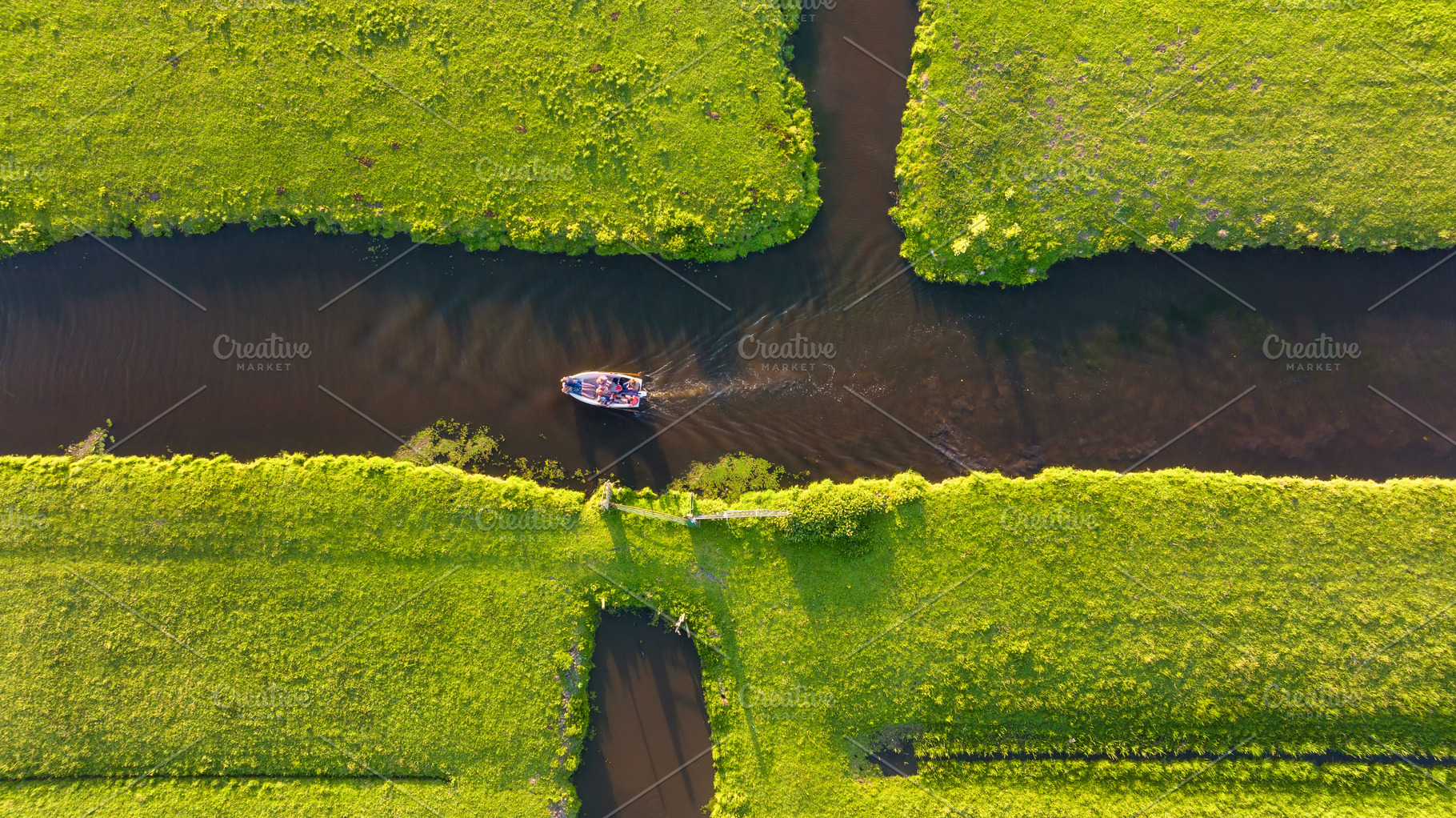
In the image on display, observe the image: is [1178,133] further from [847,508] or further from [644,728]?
[644,728]

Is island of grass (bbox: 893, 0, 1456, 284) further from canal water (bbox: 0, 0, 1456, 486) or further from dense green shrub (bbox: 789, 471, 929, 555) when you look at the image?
dense green shrub (bbox: 789, 471, 929, 555)

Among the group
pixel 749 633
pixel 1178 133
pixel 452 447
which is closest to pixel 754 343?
pixel 749 633

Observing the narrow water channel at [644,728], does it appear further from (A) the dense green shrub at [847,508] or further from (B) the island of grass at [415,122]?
(B) the island of grass at [415,122]

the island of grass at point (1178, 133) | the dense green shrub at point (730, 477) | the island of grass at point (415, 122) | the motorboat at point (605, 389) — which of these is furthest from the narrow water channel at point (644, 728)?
the island of grass at point (1178, 133)

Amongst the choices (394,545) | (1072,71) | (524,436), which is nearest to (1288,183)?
(1072,71)

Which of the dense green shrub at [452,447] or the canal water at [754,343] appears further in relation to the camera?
the dense green shrub at [452,447]
